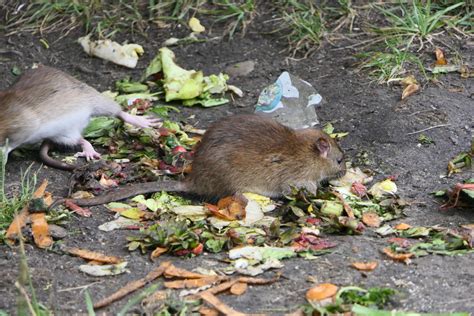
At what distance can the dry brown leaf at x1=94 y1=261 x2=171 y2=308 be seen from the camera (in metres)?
4.62

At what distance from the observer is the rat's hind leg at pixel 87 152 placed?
7.02 metres

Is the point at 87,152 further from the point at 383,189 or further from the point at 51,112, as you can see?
the point at 383,189

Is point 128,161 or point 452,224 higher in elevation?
point 452,224

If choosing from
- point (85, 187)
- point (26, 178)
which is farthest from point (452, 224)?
point (26, 178)

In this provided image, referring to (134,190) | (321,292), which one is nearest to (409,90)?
(134,190)

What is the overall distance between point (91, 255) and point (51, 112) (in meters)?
2.04

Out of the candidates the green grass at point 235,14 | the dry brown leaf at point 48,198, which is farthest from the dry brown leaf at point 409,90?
the dry brown leaf at point 48,198

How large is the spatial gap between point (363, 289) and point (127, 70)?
4.49m

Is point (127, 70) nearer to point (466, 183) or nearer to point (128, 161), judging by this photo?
point (128, 161)

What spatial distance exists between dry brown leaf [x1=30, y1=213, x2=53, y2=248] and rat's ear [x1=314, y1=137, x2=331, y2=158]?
→ 6.27 feet

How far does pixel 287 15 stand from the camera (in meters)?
8.55

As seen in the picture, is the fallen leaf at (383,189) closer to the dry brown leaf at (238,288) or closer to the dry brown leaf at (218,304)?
the dry brown leaf at (238,288)

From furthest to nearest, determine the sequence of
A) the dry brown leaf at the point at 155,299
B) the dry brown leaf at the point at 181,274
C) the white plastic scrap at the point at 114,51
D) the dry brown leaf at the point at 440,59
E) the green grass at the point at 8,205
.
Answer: the white plastic scrap at the point at 114,51 < the dry brown leaf at the point at 440,59 < the green grass at the point at 8,205 < the dry brown leaf at the point at 181,274 < the dry brown leaf at the point at 155,299

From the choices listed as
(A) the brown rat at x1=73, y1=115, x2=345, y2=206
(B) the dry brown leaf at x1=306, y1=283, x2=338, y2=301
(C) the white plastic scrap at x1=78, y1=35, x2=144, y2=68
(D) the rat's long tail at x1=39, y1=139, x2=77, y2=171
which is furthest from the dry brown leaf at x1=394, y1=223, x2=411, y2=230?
(C) the white plastic scrap at x1=78, y1=35, x2=144, y2=68
